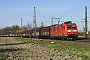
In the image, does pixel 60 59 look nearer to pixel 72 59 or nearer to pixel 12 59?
pixel 72 59

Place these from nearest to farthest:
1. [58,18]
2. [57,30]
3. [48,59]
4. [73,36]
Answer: [48,59], [73,36], [57,30], [58,18]

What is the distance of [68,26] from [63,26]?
1578 millimetres

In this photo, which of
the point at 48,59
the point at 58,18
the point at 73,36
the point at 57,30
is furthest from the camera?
the point at 58,18

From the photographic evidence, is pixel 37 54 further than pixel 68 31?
No

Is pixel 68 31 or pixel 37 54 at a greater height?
pixel 68 31

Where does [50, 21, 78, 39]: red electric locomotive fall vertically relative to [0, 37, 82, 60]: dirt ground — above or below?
above

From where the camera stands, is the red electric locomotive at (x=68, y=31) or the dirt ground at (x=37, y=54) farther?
the red electric locomotive at (x=68, y=31)

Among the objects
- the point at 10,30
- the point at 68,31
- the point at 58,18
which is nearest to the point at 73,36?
the point at 68,31

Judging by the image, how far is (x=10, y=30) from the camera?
17100cm

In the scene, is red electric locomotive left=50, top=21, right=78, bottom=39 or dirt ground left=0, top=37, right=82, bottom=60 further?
red electric locomotive left=50, top=21, right=78, bottom=39

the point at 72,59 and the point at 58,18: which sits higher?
the point at 58,18

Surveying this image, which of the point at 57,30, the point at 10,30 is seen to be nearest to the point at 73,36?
the point at 57,30

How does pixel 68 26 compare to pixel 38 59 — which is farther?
pixel 68 26

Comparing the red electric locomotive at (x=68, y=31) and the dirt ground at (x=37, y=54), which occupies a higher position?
the red electric locomotive at (x=68, y=31)
